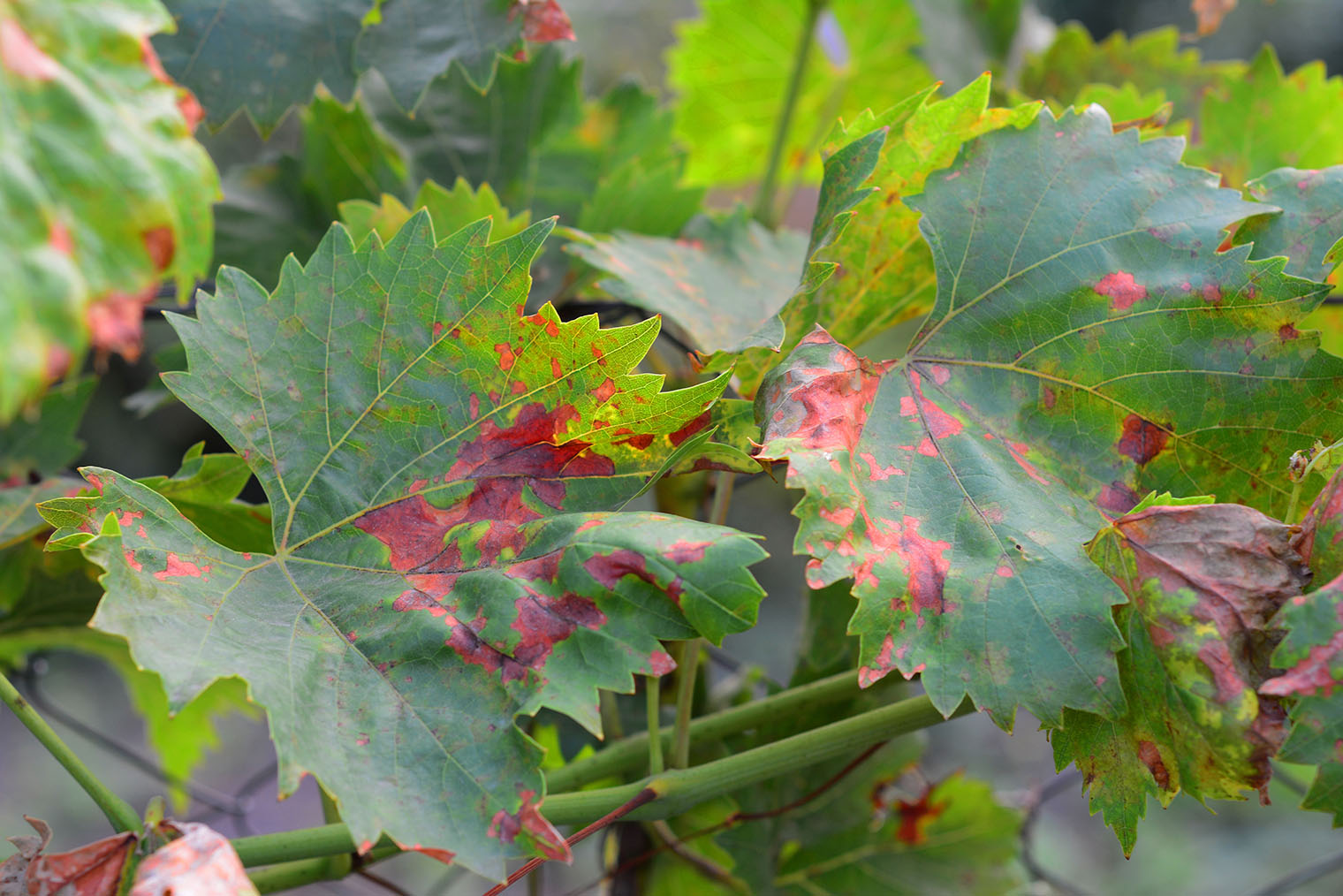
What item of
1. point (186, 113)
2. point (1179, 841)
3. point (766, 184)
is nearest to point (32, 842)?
point (186, 113)

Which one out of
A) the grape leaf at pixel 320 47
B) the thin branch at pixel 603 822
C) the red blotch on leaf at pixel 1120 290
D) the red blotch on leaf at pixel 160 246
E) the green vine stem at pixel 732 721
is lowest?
the green vine stem at pixel 732 721

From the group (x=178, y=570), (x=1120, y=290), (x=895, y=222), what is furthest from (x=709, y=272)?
(x=178, y=570)

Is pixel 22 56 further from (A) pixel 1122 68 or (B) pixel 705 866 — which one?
(A) pixel 1122 68

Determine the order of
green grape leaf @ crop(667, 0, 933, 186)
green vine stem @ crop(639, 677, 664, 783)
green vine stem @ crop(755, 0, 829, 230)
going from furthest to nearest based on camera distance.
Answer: green grape leaf @ crop(667, 0, 933, 186), green vine stem @ crop(755, 0, 829, 230), green vine stem @ crop(639, 677, 664, 783)

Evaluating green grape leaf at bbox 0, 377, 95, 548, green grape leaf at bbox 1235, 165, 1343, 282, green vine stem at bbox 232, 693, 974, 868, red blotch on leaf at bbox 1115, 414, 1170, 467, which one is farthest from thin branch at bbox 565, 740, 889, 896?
green grape leaf at bbox 0, 377, 95, 548

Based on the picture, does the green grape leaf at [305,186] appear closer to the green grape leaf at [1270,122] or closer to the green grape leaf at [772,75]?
the green grape leaf at [772,75]

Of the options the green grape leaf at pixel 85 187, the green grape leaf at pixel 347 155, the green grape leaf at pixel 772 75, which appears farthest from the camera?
the green grape leaf at pixel 772 75

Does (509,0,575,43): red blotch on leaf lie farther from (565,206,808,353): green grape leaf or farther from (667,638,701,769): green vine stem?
(667,638,701,769): green vine stem

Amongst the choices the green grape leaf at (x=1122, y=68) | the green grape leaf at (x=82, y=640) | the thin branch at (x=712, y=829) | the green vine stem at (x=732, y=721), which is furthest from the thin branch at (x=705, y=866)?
the green grape leaf at (x=1122, y=68)
